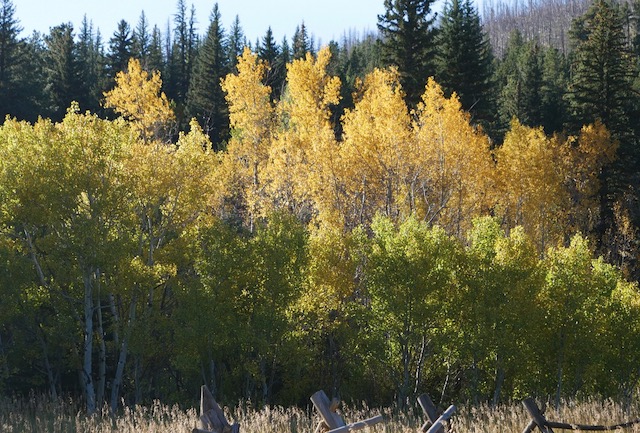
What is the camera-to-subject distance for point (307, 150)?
25969 millimetres

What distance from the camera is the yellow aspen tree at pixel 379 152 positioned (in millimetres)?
24781

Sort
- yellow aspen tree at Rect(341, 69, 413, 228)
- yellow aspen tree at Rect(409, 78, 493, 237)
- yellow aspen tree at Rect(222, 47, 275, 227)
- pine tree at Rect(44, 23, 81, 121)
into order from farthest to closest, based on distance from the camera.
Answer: pine tree at Rect(44, 23, 81, 121)
yellow aspen tree at Rect(222, 47, 275, 227)
yellow aspen tree at Rect(409, 78, 493, 237)
yellow aspen tree at Rect(341, 69, 413, 228)

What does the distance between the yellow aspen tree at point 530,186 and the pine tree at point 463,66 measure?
91.5 inches

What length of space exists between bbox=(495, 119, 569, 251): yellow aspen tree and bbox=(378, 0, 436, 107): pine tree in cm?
497

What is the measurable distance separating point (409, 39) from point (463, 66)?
313 cm

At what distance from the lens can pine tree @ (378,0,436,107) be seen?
106 ft

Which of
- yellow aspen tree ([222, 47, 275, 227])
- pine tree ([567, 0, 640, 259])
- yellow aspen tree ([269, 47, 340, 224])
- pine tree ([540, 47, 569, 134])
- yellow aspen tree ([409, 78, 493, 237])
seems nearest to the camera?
yellow aspen tree ([409, 78, 493, 237])

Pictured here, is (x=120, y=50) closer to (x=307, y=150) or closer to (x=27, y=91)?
(x=27, y=91)

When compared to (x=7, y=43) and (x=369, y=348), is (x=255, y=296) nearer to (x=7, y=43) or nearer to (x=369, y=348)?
(x=369, y=348)

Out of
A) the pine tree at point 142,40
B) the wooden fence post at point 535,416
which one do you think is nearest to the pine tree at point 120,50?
the pine tree at point 142,40

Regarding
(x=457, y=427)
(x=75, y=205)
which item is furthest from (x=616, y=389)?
(x=75, y=205)

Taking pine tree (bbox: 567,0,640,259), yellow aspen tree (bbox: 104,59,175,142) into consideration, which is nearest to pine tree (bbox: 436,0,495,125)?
pine tree (bbox: 567,0,640,259)

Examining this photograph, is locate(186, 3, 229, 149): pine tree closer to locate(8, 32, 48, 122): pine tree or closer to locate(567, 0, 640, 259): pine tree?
locate(8, 32, 48, 122): pine tree

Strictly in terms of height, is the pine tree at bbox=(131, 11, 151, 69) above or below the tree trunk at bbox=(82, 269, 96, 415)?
above
